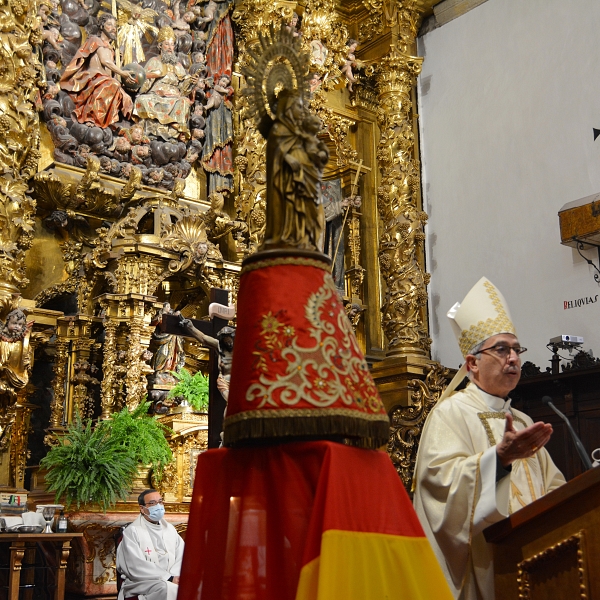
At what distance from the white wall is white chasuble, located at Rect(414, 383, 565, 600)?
6.20 metres

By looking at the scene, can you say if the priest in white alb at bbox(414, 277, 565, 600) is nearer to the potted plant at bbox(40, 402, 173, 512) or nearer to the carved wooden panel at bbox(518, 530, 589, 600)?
the carved wooden panel at bbox(518, 530, 589, 600)

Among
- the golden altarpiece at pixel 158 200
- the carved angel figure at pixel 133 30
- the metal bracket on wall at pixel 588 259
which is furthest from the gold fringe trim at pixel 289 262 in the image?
the carved angel figure at pixel 133 30

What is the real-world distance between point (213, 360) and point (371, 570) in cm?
328

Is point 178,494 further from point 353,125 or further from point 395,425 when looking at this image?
point 353,125

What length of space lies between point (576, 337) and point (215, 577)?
7.99 meters

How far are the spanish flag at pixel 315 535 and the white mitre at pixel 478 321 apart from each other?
76.6 inches

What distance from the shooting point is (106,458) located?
7.88 meters

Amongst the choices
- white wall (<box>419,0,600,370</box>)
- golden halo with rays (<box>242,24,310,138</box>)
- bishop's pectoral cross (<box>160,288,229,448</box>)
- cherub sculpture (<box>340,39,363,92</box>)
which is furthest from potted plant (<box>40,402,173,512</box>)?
cherub sculpture (<box>340,39,363,92</box>)

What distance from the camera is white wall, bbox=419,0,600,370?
34.1ft

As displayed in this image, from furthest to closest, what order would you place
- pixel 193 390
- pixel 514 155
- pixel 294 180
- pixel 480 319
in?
1. pixel 514 155
2. pixel 193 390
3. pixel 480 319
4. pixel 294 180

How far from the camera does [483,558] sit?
3.57 meters

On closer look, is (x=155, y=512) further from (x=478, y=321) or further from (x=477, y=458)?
(x=477, y=458)

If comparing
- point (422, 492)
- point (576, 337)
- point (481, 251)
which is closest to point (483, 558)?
point (422, 492)

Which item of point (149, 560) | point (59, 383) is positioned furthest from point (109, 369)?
point (149, 560)
